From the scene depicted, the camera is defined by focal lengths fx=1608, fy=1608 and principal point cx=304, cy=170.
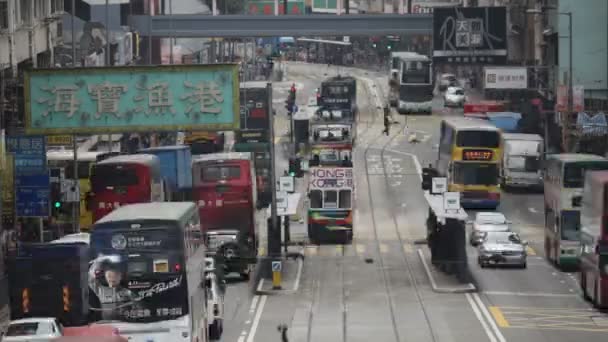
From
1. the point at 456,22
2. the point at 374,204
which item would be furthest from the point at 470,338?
the point at 456,22

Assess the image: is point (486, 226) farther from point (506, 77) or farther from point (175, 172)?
point (506, 77)

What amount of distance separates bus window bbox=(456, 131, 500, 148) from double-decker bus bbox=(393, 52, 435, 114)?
34935mm

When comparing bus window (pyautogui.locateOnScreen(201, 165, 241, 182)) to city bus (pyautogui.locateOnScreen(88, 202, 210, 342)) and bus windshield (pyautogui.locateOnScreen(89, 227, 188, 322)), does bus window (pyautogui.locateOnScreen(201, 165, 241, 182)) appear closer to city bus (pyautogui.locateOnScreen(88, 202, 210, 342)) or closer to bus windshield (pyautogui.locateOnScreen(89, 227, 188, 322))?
city bus (pyautogui.locateOnScreen(88, 202, 210, 342))

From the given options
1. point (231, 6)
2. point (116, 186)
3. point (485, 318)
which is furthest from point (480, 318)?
point (231, 6)

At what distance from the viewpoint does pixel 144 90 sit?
49.1 metres

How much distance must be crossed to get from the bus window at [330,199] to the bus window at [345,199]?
0.26 m

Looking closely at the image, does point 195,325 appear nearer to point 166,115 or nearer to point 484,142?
point 166,115

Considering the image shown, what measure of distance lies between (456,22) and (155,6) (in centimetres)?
3908

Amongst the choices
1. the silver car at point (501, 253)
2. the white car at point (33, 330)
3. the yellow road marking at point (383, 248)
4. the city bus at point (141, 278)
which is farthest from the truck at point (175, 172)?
the white car at point (33, 330)

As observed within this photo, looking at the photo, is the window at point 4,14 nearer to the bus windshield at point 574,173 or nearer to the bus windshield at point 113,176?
the bus windshield at point 113,176

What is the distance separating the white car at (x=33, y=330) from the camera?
31.8 meters

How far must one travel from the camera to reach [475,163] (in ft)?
235

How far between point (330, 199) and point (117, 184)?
43.8ft

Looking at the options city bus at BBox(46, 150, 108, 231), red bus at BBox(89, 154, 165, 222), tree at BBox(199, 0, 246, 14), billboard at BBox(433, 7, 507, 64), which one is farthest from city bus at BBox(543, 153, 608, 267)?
tree at BBox(199, 0, 246, 14)
